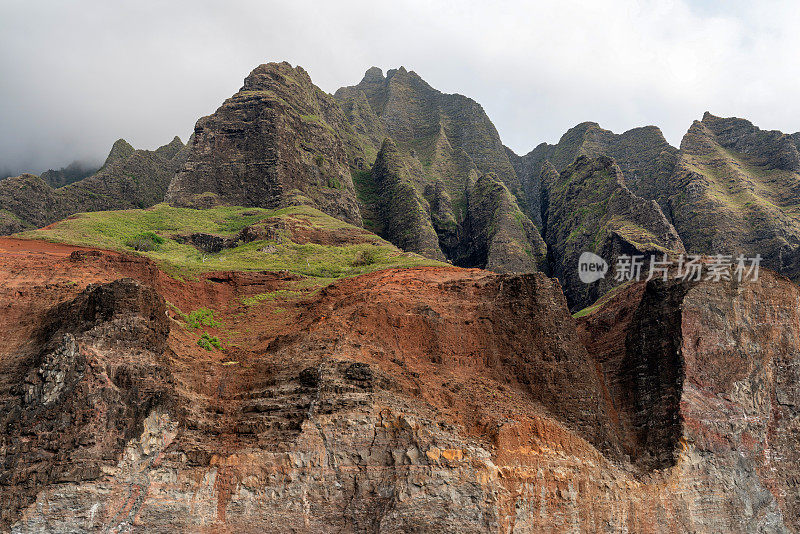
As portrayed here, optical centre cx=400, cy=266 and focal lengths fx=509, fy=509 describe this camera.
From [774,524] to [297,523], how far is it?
21820 millimetres

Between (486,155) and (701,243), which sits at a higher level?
(486,155)

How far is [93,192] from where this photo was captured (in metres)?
59.8

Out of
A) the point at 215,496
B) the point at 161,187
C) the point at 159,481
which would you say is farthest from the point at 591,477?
the point at 161,187

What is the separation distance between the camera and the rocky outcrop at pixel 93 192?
165 ft

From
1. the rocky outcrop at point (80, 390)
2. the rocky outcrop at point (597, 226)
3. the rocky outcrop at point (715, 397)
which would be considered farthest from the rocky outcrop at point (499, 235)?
the rocky outcrop at point (80, 390)

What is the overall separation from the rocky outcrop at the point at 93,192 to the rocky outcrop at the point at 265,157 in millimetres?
12861

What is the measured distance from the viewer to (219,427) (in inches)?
667

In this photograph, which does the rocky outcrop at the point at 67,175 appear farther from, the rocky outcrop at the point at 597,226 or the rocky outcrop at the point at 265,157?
the rocky outcrop at the point at 597,226

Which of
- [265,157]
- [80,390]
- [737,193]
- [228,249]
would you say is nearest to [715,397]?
[80,390]

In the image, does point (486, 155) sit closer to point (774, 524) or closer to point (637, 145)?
point (637, 145)

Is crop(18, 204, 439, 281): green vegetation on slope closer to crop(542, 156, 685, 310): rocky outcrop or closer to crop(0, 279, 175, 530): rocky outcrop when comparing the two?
crop(0, 279, 175, 530): rocky outcrop

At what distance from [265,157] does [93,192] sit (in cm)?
2204

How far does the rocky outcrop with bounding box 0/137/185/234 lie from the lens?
5037cm

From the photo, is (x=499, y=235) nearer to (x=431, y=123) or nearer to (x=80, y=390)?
(x=431, y=123)
